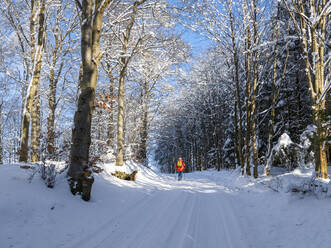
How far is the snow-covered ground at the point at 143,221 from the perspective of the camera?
354 centimetres

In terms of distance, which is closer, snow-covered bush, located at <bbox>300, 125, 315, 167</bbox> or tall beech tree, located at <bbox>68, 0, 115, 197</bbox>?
tall beech tree, located at <bbox>68, 0, 115, 197</bbox>

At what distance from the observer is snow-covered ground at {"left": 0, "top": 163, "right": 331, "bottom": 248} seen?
354cm

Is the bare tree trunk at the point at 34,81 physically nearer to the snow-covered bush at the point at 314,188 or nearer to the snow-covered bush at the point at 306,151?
the snow-covered bush at the point at 314,188

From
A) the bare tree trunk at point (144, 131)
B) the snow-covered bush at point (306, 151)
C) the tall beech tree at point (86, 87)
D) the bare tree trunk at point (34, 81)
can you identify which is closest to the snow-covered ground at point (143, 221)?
the tall beech tree at point (86, 87)

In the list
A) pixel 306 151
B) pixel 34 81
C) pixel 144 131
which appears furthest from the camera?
pixel 144 131

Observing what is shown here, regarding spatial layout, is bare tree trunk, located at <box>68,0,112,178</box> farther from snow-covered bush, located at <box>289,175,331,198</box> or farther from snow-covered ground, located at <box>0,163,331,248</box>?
snow-covered bush, located at <box>289,175,331,198</box>

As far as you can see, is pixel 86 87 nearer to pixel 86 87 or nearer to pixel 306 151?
pixel 86 87

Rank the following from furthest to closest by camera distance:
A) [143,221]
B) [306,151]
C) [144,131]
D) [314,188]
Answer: [144,131] < [306,151] < [314,188] < [143,221]

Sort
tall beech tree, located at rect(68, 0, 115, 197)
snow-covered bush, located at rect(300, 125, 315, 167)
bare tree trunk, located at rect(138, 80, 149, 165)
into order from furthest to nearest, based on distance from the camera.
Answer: bare tree trunk, located at rect(138, 80, 149, 165), snow-covered bush, located at rect(300, 125, 315, 167), tall beech tree, located at rect(68, 0, 115, 197)

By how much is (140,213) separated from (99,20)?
19.4 ft

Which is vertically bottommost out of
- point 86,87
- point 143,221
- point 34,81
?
point 143,221

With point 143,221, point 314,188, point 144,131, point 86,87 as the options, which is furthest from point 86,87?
point 144,131

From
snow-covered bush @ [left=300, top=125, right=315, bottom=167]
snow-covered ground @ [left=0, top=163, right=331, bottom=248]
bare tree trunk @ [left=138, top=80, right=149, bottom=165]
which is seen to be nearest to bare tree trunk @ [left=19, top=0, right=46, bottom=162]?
snow-covered ground @ [left=0, top=163, right=331, bottom=248]

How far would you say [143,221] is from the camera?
4699mm
